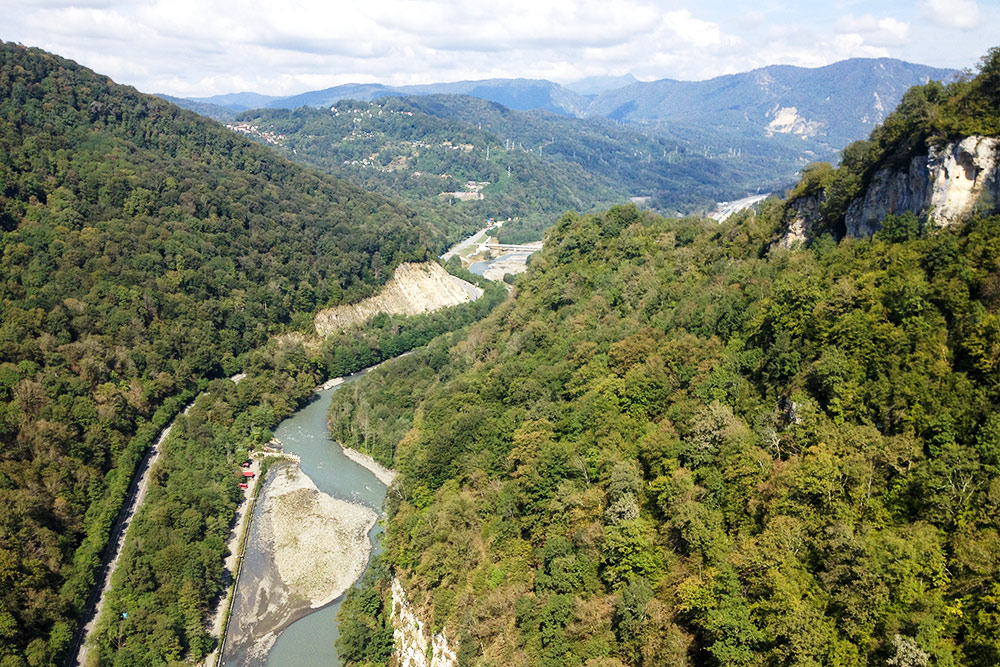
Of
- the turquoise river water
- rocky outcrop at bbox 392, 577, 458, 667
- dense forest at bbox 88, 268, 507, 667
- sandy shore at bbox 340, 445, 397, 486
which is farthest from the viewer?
sandy shore at bbox 340, 445, 397, 486

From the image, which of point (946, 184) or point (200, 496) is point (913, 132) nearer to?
point (946, 184)

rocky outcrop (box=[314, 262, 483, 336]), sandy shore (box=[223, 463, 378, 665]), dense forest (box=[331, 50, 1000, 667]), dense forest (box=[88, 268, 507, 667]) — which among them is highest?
dense forest (box=[331, 50, 1000, 667])

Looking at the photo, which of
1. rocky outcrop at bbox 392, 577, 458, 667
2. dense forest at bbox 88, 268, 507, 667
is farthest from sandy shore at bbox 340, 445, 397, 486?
rocky outcrop at bbox 392, 577, 458, 667

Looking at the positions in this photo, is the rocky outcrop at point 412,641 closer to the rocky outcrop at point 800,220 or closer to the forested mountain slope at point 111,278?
the forested mountain slope at point 111,278

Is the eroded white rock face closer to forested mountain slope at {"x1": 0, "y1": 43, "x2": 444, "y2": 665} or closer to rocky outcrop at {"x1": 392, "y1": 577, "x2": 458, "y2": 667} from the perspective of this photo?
rocky outcrop at {"x1": 392, "y1": 577, "x2": 458, "y2": 667}

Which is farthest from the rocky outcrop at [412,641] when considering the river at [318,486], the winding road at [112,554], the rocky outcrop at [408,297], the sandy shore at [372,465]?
the rocky outcrop at [408,297]

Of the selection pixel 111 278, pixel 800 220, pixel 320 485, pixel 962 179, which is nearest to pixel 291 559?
pixel 320 485

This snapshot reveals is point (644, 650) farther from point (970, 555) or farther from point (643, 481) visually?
point (970, 555)
